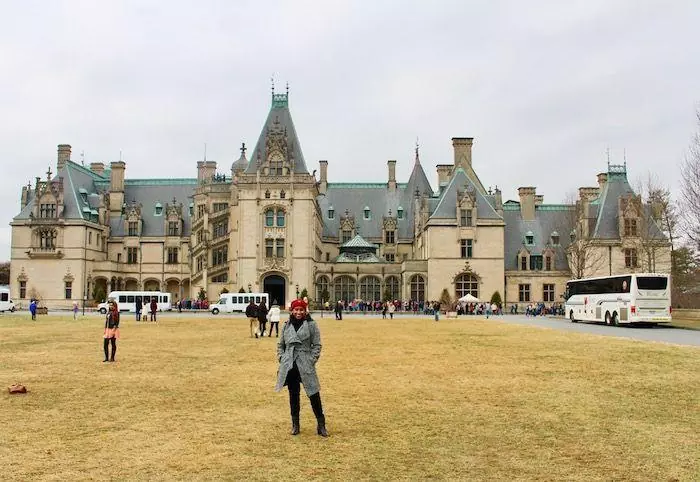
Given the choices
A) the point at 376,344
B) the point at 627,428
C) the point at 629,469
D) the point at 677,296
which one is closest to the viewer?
the point at 629,469

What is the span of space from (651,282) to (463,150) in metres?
44.7

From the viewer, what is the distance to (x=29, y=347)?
28172mm

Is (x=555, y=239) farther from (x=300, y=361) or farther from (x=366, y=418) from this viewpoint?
(x=300, y=361)

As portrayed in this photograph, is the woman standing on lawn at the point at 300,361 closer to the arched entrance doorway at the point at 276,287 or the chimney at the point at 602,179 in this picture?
the arched entrance doorway at the point at 276,287

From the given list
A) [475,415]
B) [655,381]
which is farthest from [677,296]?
[475,415]

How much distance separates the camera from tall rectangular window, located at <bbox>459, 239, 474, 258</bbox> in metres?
78.9

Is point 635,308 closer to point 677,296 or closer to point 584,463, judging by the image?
point 677,296

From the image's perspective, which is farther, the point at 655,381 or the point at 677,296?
the point at 677,296

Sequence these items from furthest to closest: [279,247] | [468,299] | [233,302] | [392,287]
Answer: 1. [392,287]
2. [279,247]
3. [468,299]
4. [233,302]

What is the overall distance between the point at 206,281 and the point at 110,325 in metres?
60.0

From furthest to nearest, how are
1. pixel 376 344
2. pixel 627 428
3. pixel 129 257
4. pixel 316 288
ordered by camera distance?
pixel 129 257
pixel 316 288
pixel 376 344
pixel 627 428

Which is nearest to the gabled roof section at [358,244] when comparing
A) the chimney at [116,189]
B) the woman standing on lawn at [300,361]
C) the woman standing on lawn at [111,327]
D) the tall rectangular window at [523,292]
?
the tall rectangular window at [523,292]

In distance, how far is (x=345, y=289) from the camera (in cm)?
8225

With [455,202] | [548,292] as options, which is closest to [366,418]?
[455,202]
